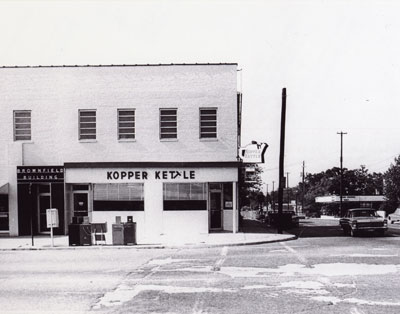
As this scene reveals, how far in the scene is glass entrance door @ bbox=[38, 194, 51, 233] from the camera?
1131 inches

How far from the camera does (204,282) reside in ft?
41.5

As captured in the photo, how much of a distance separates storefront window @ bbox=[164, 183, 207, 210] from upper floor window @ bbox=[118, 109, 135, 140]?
304cm

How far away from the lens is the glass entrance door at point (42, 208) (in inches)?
1131

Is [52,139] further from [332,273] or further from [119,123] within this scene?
[332,273]

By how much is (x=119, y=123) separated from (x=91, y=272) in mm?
14735

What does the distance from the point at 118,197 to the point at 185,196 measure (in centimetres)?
320

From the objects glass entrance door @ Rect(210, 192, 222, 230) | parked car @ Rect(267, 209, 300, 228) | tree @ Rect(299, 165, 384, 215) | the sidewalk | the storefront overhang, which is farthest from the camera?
tree @ Rect(299, 165, 384, 215)

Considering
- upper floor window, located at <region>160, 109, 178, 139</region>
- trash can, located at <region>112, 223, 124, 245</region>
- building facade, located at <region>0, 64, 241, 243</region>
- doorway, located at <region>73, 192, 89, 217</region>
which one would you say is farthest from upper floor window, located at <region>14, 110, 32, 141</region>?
trash can, located at <region>112, 223, 124, 245</region>

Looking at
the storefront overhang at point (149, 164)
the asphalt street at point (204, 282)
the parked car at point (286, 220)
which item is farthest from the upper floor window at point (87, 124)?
the parked car at point (286, 220)

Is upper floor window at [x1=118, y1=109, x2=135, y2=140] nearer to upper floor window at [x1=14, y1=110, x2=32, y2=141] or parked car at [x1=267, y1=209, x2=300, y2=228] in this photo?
upper floor window at [x1=14, y1=110, x2=32, y2=141]

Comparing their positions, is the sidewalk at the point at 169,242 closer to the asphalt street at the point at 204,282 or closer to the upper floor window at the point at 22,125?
the asphalt street at the point at 204,282

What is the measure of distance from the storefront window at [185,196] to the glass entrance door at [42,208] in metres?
5.80

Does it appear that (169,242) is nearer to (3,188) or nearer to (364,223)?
(3,188)

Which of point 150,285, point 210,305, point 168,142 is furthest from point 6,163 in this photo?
point 210,305
